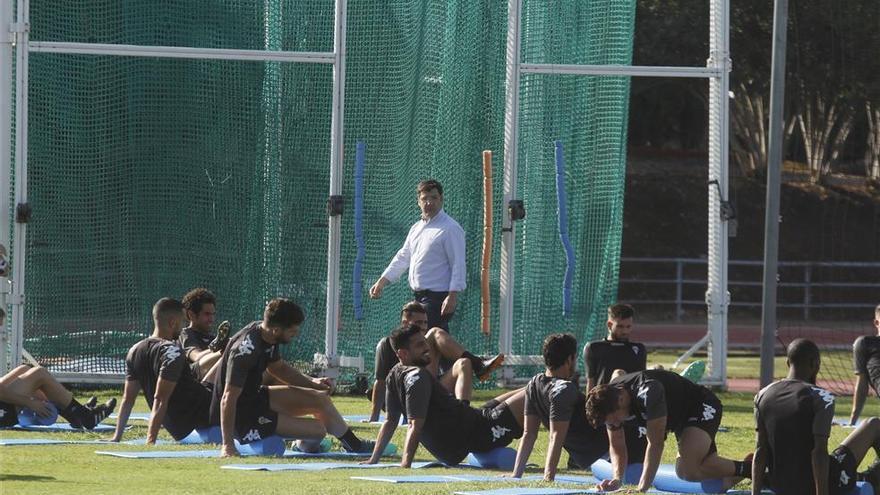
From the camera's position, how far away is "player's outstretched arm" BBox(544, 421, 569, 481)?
9.25 meters

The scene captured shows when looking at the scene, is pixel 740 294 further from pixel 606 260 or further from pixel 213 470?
pixel 213 470

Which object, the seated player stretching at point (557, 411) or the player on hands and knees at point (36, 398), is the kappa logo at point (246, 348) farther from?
the player on hands and knees at point (36, 398)

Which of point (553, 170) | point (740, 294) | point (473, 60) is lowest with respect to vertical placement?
point (740, 294)

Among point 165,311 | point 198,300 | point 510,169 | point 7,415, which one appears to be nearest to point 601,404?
point 165,311

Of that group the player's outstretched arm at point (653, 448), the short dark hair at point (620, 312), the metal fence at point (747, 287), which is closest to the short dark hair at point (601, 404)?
the player's outstretched arm at point (653, 448)

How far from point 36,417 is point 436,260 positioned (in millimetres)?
3421

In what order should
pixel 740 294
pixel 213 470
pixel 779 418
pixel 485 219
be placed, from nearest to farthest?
pixel 779 418 < pixel 213 470 < pixel 485 219 < pixel 740 294

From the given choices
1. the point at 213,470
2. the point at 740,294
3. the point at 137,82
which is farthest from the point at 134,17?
the point at 740,294

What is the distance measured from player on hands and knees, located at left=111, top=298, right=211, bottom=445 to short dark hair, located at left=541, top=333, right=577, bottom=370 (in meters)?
2.71

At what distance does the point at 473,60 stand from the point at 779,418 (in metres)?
8.26

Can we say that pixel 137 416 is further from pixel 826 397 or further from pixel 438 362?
pixel 826 397

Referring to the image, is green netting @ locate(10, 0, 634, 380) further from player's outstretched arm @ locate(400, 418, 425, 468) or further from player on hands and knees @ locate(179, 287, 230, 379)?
player's outstretched arm @ locate(400, 418, 425, 468)

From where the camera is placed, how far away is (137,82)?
15.7 meters

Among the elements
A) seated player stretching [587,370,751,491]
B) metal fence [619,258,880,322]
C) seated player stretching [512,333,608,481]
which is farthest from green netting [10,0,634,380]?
metal fence [619,258,880,322]
